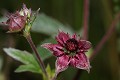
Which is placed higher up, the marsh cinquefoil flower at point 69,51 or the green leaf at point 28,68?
the marsh cinquefoil flower at point 69,51

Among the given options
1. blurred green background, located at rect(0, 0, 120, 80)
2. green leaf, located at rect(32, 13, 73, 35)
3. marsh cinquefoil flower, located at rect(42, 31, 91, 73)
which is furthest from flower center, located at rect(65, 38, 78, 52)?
green leaf, located at rect(32, 13, 73, 35)

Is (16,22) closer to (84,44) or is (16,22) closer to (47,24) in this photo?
(84,44)

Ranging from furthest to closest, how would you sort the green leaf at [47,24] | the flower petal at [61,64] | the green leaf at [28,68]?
the green leaf at [47,24] → the green leaf at [28,68] → the flower petal at [61,64]

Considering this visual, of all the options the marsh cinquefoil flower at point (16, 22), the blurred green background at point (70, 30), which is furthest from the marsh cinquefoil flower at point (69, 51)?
the blurred green background at point (70, 30)

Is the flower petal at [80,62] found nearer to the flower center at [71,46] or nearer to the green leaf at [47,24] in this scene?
the flower center at [71,46]

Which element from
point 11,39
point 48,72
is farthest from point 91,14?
point 48,72
